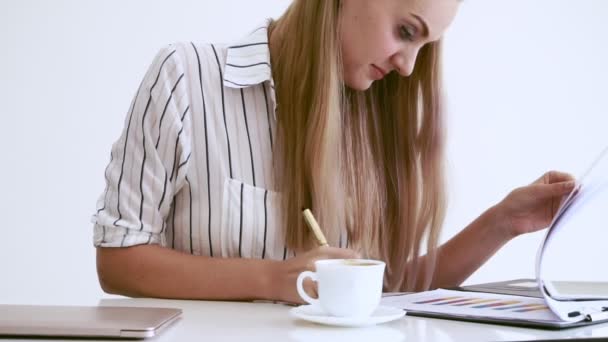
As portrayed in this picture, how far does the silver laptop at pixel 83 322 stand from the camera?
726mm

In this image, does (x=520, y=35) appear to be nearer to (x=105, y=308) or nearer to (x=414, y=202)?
(x=414, y=202)

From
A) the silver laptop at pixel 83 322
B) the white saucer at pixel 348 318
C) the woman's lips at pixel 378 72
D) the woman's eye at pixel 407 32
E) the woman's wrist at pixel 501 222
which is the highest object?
the woman's eye at pixel 407 32

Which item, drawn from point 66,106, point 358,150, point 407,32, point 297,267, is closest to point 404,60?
point 407,32

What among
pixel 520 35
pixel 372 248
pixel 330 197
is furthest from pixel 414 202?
pixel 520 35

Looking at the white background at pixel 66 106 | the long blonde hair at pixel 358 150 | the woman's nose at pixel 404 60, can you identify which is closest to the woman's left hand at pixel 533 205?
the long blonde hair at pixel 358 150

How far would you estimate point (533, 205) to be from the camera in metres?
1.31

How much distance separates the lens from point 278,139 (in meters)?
1.31

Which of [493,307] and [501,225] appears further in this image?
[501,225]

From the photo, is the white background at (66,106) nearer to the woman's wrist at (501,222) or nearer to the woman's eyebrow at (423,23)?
the woman's wrist at (501,222)

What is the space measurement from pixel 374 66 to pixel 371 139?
19 centimetres

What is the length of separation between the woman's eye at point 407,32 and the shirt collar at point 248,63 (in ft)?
0.75

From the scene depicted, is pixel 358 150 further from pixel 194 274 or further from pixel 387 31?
pixel 194 274

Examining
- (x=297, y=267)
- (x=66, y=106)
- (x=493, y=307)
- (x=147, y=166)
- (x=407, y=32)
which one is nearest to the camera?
(x=493, y=307)

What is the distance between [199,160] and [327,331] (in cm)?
52
